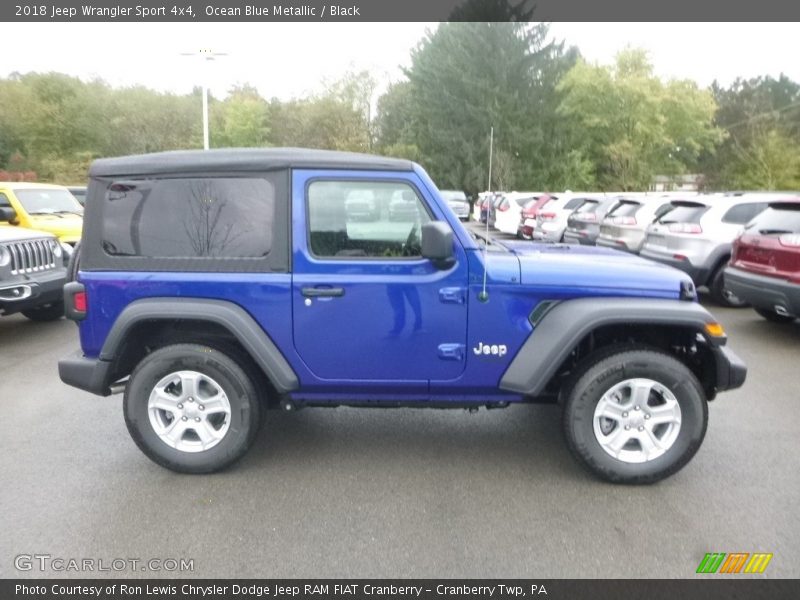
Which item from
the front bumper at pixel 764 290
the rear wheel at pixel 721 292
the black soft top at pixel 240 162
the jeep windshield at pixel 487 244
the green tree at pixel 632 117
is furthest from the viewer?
the green tree at pixel 632 117

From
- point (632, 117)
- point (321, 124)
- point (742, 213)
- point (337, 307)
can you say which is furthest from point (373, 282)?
point (632, 117)

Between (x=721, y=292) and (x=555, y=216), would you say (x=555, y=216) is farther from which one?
(x=721, y=292)

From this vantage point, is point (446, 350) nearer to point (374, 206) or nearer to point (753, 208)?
point (374, 206)

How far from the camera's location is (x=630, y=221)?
35.8 ft

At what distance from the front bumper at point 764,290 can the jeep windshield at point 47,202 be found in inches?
400

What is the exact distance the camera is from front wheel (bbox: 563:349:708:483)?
146 inches

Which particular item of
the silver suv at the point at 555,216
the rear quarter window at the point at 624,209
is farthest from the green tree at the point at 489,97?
the rear quarter window at the point at 624,209

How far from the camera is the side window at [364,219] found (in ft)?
12.4

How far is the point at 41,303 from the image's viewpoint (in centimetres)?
741

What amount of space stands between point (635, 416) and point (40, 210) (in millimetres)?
10113

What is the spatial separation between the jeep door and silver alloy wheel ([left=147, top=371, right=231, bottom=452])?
605 mm

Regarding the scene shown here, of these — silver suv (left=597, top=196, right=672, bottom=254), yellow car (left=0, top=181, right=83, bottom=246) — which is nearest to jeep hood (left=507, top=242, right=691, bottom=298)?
silver suv (left=597, top=196, right=672, bottom=254)

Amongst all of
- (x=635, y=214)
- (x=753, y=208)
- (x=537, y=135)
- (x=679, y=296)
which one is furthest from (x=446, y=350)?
(x=537, y=135)

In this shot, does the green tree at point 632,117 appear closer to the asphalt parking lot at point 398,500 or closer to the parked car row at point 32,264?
the parked car row at point 32,264
